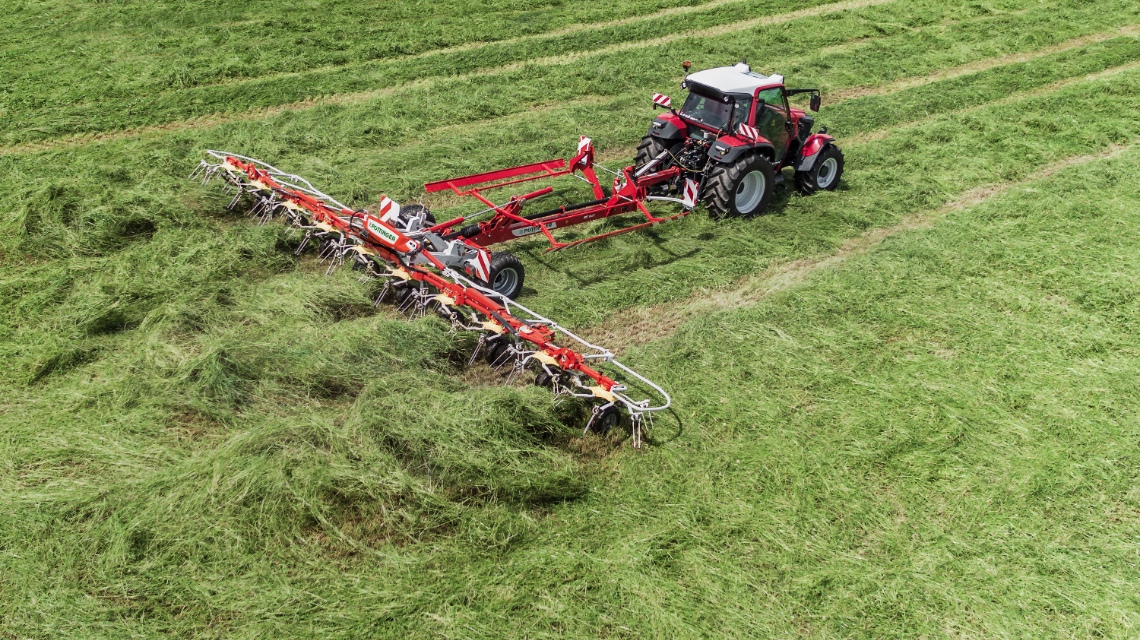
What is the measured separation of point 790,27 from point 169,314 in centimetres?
1554

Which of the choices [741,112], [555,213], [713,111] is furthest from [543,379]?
[713,111]

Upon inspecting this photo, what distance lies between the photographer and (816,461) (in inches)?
230

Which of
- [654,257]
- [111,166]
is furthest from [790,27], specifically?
[111,166]

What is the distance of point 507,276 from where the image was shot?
25.0 ft

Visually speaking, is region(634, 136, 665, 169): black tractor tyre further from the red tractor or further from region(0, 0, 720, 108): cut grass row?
region(0, 0, 720, 108): cut grass row

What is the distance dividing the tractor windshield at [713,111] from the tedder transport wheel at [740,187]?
556 mm

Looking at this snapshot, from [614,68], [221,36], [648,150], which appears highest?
[221,36]

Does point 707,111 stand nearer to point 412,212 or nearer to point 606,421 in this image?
point 412,212

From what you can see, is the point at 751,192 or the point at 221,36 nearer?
the point at 751,192

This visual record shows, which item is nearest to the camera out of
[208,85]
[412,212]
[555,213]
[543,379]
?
[543,379]

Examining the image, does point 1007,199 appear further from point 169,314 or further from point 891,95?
point 169,314

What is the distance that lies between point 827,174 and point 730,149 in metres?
2.02

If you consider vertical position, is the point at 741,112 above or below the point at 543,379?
above

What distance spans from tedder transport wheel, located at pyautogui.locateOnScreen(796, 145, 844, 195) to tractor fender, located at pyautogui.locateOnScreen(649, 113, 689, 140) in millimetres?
1724
